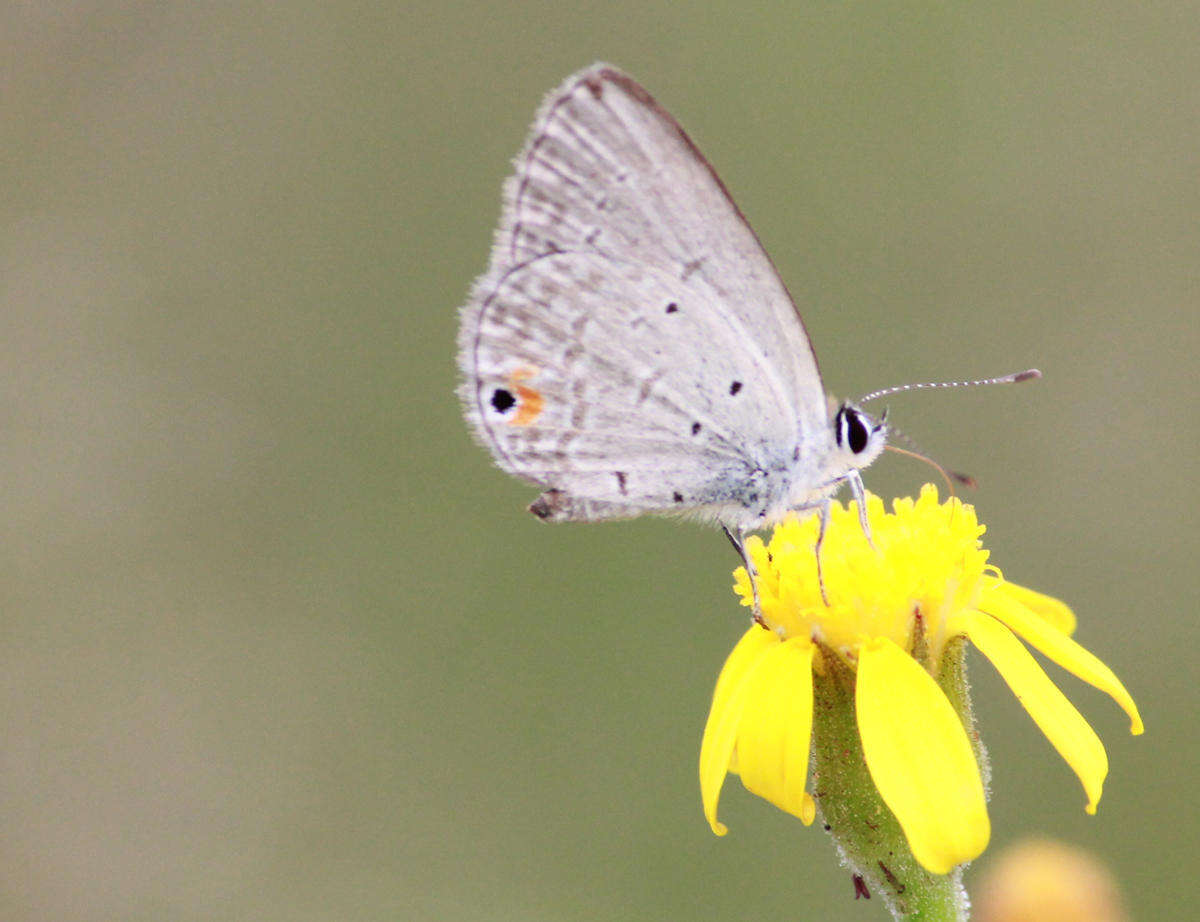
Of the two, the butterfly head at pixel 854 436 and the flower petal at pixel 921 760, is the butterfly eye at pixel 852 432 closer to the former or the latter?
the butterfly head at pixel 854 436

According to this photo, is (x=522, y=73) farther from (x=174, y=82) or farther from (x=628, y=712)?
(x=628, y=712)

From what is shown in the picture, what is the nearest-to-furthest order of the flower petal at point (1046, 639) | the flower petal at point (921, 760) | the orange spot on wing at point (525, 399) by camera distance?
the flower petal at point (921, 760)
the flower petal at point (1046, 639)
the orange spot on wing at point (525, 399)

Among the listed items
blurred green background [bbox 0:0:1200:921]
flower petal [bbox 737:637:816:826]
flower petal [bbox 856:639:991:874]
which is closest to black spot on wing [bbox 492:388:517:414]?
flower petal [bbox 737:637:816:826]

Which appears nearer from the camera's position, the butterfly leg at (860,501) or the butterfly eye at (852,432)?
the butterfly leg at (860,501)

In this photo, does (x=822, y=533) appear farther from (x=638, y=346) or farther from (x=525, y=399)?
(x=525, y=399)

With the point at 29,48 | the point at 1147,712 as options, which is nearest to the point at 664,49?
the point at 29,48

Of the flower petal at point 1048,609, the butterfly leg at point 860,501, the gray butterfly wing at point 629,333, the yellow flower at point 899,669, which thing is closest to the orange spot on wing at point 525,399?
the gray butterfly wing at point 629,333

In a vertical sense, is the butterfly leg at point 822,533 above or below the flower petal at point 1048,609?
above

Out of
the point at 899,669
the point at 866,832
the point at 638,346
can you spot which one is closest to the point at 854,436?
the point at 638,346
